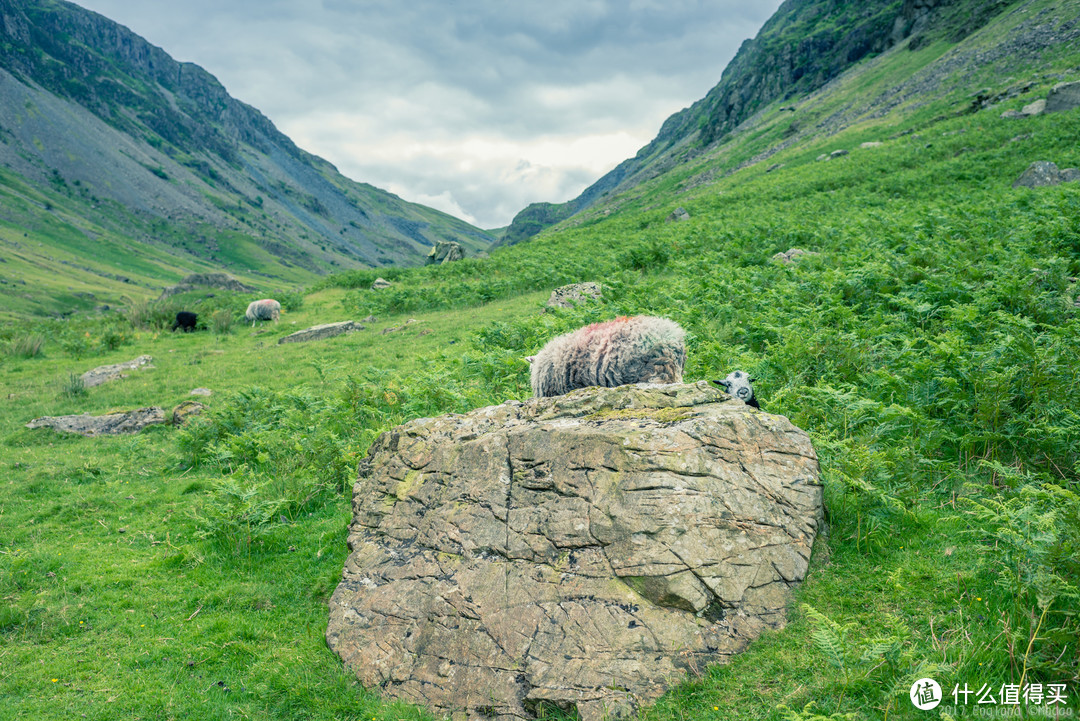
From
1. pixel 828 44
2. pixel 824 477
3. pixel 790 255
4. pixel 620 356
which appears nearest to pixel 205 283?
pixel 790 255

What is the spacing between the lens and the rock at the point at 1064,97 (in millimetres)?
29031

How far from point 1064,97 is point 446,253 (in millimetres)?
47571

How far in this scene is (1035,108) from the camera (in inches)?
1222

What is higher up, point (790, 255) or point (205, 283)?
point (205, 283)

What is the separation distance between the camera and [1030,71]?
4541cm

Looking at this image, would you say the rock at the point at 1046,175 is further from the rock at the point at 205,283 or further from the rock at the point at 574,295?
the rock at the point at 205,283

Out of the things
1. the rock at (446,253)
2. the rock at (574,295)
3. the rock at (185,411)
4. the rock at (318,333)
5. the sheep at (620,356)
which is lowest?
the sheep at (620,356)

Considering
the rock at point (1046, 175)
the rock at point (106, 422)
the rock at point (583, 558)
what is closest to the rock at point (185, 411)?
the rock at point (106, 422)

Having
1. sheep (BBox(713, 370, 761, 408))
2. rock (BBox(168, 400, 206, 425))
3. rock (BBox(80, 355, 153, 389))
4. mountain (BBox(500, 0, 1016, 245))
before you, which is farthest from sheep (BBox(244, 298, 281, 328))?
mountain (BBox(500, 0, 1016, 245))

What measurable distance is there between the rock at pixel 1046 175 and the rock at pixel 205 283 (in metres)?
53.6

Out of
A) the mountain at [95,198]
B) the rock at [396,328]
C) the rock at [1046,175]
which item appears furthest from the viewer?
the mountain at [95,198]

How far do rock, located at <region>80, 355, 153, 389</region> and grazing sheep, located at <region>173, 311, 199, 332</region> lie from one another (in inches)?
349

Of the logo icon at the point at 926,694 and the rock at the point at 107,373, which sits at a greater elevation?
the rock at the point at 107,373

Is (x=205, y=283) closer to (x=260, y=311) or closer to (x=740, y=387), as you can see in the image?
(x=260, y=311)
